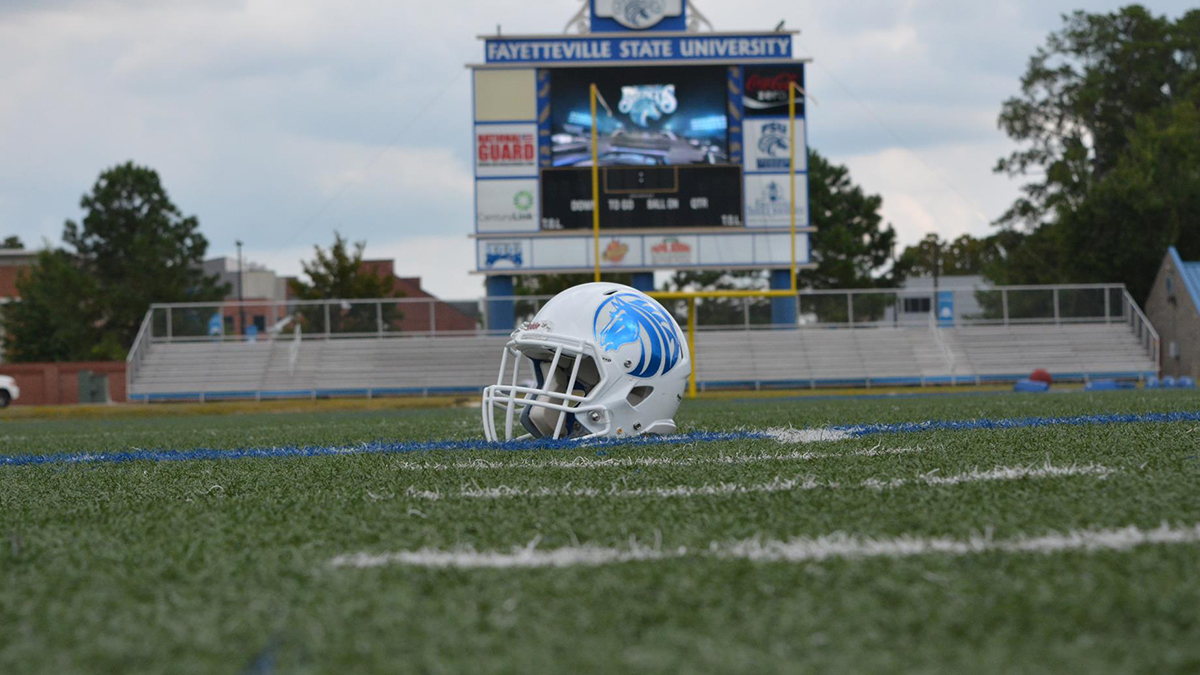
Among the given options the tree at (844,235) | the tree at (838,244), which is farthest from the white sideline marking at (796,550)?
the tree at (844,235)

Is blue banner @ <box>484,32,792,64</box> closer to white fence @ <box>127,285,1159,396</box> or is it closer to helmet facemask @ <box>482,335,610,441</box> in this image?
white fence @ <box>127,285,1159,396</box>

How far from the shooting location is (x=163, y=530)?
328 centimetres

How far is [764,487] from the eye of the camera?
3.80m

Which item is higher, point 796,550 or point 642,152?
point 642,152

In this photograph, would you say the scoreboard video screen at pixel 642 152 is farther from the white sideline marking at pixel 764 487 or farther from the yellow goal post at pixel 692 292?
the white sideline marking at pixel 764 487

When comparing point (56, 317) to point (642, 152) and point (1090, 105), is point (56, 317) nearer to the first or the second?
point (642, 152)

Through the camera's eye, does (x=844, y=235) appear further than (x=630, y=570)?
Yes

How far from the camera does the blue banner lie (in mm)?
20625

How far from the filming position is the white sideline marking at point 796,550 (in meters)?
2.57

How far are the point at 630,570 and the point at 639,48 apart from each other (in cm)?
1904

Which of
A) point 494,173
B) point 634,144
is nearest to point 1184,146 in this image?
point 634,144

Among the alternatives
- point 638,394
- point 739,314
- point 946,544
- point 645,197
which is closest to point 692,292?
point 645,197

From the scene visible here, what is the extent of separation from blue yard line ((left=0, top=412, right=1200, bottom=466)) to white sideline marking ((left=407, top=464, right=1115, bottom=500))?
169cm

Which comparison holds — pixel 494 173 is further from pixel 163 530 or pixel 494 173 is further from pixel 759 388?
pixel 163 530
